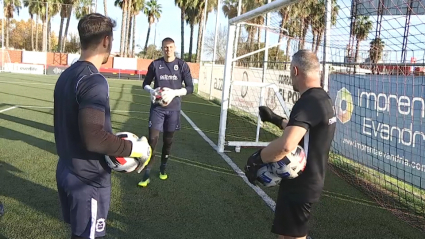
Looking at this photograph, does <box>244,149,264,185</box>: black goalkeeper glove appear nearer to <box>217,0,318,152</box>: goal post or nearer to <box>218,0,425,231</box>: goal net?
<box>218,0,425,231</box>: goal net

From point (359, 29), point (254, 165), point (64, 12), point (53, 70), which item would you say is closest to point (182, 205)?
point (254, 165)

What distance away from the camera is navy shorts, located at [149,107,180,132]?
528 cm

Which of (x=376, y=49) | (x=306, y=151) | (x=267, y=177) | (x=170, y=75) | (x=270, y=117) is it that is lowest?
(x=267, y=177)

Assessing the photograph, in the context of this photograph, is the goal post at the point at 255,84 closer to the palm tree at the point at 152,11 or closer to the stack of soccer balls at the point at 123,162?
the stack of soccer balls at the point at 123,162

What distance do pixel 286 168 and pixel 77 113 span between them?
4.28 ft

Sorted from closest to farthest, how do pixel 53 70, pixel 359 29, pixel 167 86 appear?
pixel 167 86, pixel 359 29, pixel 53 70

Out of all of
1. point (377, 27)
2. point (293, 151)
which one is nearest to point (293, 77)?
point (293, 151)

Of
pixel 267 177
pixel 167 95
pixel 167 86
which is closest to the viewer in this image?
pixel 267 177

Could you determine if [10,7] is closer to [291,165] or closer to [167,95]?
[167,95]

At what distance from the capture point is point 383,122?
6.04 meters

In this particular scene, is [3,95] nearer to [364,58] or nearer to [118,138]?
[364,58]

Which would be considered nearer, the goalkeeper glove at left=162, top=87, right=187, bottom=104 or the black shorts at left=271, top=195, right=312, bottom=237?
the black shorts at left=271, top=195, right=312, bottom=237

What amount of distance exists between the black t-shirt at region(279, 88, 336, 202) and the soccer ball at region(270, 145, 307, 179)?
71 millimetres

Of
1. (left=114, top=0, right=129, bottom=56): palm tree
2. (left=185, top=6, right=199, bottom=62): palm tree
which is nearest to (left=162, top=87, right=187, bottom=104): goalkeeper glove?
(left=114, top=0, right=129, bottom=56): palm tree
